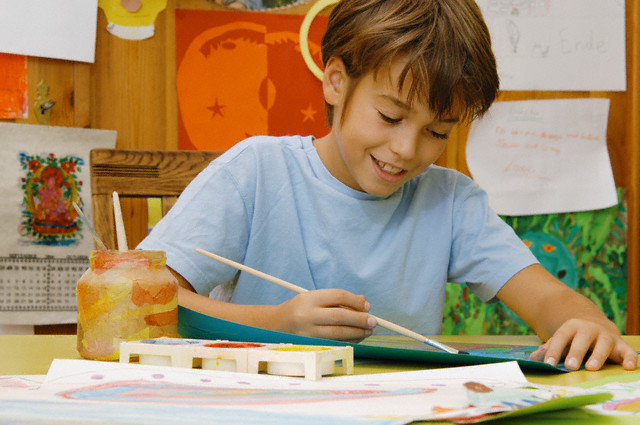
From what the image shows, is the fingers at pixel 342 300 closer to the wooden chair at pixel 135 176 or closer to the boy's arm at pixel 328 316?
the boy's arm at pixel 328 316

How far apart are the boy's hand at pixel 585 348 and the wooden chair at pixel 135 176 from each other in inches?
23.7

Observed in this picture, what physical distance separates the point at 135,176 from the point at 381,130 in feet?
1.28

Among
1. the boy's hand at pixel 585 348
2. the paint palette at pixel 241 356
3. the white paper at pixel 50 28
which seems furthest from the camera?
the white paper at pixel 50 28

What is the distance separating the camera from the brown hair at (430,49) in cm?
76

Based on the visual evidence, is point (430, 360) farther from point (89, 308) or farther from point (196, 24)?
point (196, 24)

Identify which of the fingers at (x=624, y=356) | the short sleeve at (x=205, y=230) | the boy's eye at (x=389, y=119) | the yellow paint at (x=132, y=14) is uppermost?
the yellow paint at (x=132, y=14)

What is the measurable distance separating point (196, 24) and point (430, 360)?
43.0 inches

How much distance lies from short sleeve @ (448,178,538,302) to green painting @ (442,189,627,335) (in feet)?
1.93

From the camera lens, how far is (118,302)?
504 mm

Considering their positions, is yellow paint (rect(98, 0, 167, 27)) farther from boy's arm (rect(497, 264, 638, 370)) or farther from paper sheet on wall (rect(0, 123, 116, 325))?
boy's arm (rect(497, 264, 638, 370))

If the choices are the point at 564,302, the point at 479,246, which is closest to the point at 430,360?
the point at 564,302

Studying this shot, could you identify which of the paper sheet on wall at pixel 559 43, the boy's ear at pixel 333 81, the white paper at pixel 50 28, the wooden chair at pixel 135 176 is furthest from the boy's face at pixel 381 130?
the paper sheet on wall at pixel 559 43

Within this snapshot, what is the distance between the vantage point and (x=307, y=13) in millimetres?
1474

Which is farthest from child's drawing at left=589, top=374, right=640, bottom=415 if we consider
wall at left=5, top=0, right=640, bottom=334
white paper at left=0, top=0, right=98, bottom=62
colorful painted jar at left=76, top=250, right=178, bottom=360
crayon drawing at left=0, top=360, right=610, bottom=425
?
white paper at left=0, top=0, right=98, bottom=62
